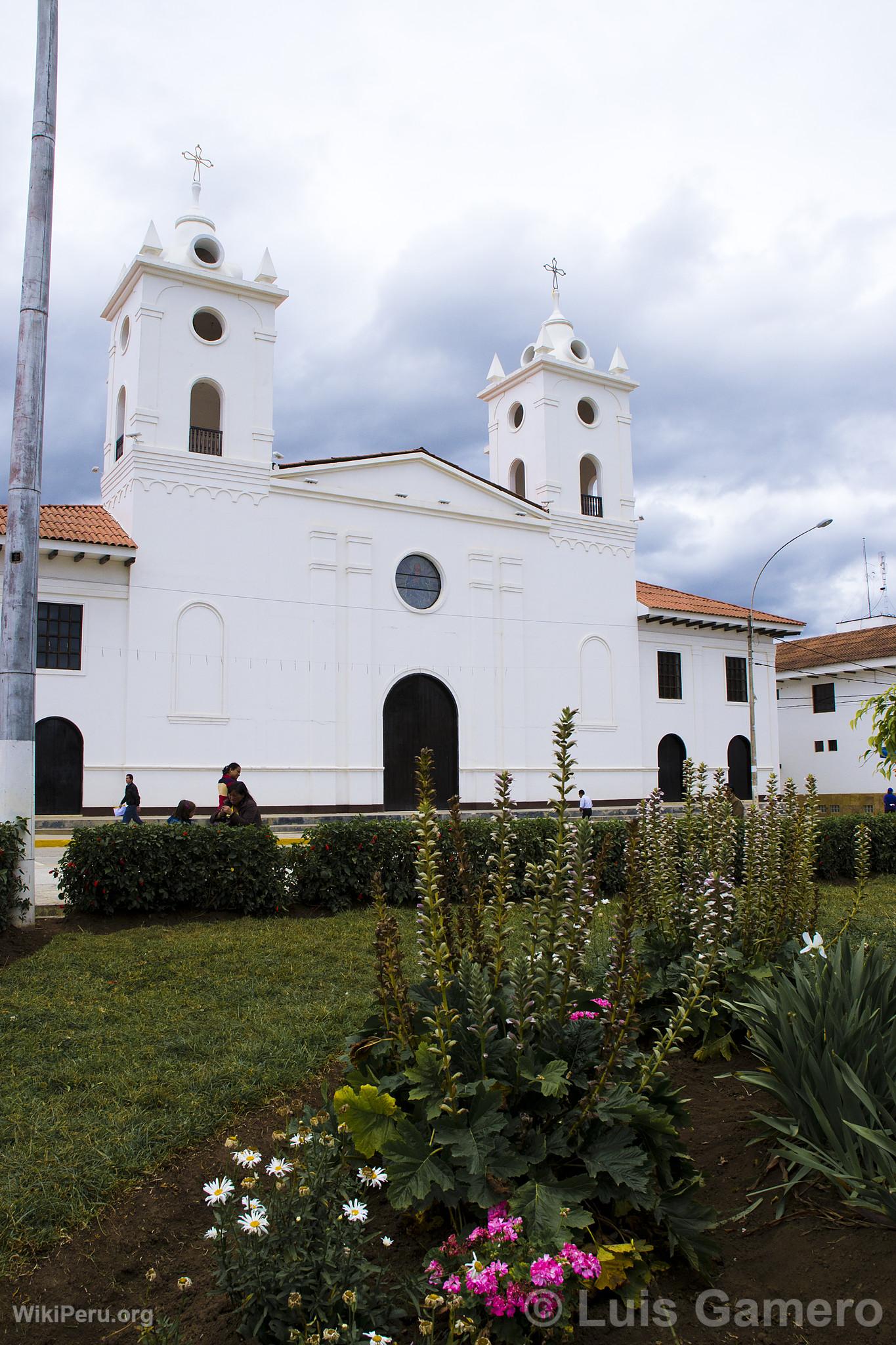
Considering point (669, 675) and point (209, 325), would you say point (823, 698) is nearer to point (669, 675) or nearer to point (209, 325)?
point (669, 675)

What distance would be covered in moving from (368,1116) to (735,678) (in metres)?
27.1

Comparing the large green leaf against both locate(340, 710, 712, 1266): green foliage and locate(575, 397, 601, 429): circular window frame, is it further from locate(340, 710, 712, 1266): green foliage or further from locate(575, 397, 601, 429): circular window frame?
locate(575, 397, 601, 429): circular window frame

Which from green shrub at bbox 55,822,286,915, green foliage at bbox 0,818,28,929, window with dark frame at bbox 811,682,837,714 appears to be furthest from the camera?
window with dark frame at bbox 811,682,837,714

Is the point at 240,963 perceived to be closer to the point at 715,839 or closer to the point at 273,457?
the point at 715,839

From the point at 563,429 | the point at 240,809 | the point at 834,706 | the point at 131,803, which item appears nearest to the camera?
the point at 240,809

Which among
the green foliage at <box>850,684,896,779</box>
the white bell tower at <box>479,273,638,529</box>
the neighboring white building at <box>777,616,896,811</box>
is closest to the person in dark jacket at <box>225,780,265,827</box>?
the green foliage at <box>850,684,896,779</box>

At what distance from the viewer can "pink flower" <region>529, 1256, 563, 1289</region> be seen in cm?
241

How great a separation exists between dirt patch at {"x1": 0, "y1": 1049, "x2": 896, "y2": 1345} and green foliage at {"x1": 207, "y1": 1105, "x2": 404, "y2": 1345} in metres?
0.19

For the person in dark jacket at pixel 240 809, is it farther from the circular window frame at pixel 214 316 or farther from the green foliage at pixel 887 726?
the circular window frame at pixel 214 316

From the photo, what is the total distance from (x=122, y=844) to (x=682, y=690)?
2054cm

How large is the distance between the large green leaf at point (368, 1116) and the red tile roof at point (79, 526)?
54.8 ft

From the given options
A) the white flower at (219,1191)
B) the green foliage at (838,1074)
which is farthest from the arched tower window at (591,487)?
the white flower at (219,1191)

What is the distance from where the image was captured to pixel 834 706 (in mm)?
34375

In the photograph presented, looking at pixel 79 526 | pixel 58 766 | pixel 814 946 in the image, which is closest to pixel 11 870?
pixel 814 946
